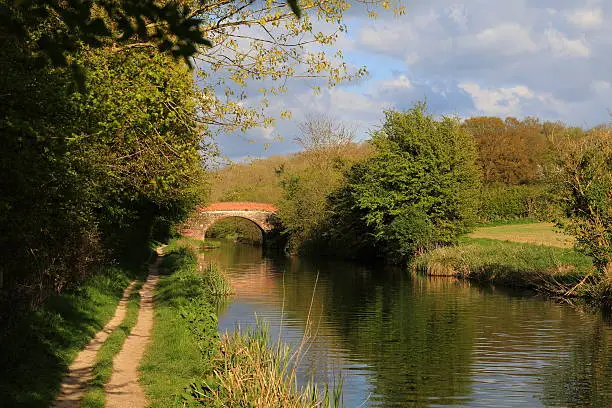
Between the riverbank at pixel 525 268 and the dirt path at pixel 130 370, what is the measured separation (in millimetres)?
15591

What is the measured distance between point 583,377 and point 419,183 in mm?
26158

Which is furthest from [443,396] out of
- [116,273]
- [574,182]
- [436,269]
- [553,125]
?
[553,125]

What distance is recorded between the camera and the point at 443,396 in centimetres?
1341

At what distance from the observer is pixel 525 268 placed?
96.9 ft

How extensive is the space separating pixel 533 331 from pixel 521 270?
10094 mm

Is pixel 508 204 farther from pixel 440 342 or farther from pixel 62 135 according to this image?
pixel 62 135

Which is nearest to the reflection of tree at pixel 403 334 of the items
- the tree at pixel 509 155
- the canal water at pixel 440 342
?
the canal water at pixel 440 342

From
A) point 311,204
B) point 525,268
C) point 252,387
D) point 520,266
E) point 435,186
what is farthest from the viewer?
point 311,204

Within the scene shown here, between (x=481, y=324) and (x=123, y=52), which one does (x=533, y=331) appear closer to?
(x=481, y=324)

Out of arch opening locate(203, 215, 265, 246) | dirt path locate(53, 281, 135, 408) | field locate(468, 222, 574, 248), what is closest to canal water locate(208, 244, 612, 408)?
dirt path locate(53, 281, 135, 408)

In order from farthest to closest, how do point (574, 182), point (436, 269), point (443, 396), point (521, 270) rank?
1. point (436, 269)
2. point (521, 270)
3. point (574, 182)
4. point (443, 396)

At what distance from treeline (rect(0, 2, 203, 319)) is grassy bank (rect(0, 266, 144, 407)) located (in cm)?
82

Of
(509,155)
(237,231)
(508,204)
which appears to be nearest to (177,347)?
(508,204)

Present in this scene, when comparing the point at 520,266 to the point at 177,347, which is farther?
the point at 520,266
